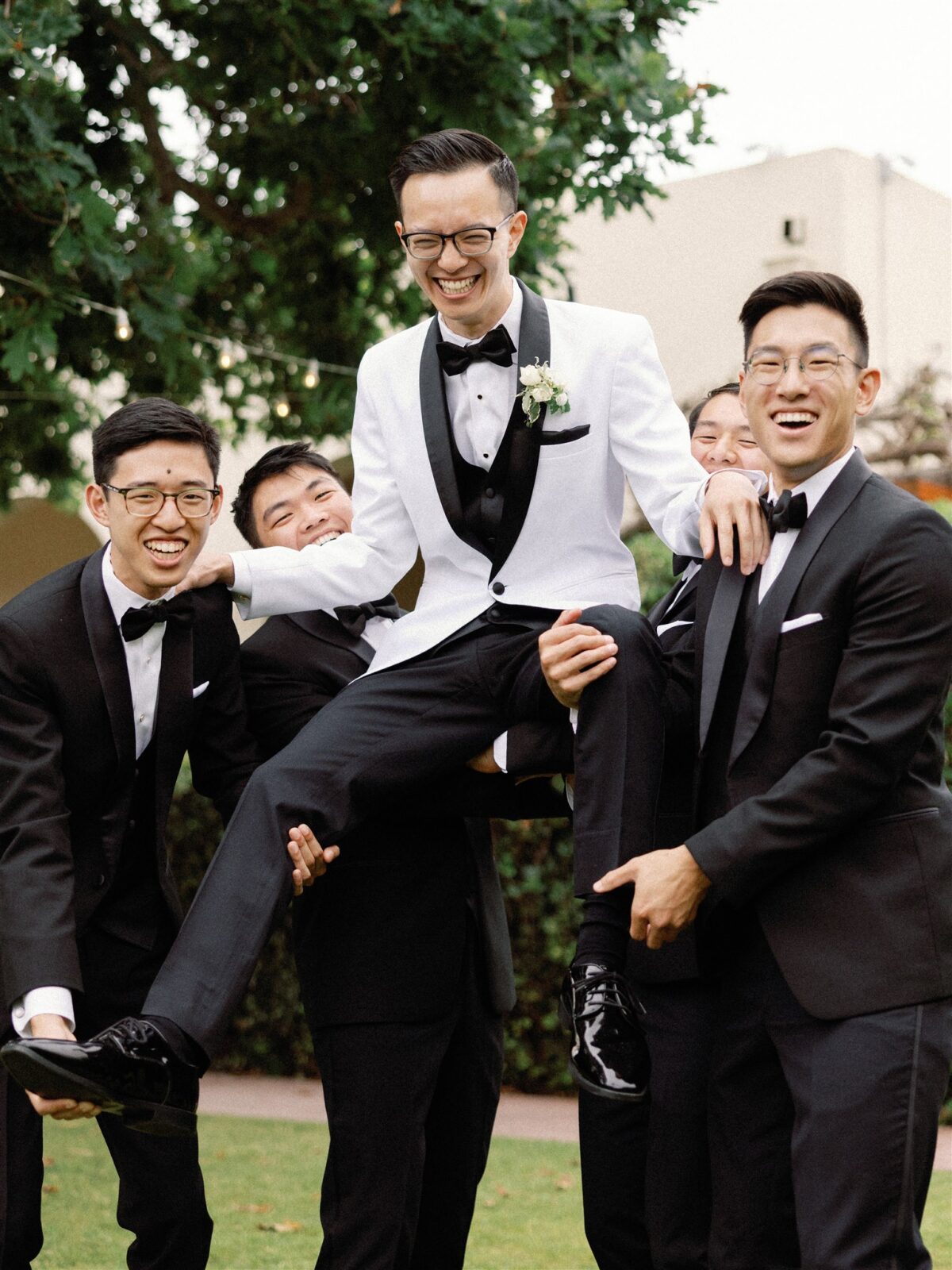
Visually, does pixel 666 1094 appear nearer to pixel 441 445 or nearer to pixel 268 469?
pixel 441 445

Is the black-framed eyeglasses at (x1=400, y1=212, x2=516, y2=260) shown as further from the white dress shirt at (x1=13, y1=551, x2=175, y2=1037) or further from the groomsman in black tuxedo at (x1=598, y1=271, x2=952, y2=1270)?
the white dress shirt at (x1=13, y1=551, x2=175, y2=1037)

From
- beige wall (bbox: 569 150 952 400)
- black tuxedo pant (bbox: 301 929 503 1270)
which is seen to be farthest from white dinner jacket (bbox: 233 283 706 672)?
beige wall (bbox: 569 150 952 400)

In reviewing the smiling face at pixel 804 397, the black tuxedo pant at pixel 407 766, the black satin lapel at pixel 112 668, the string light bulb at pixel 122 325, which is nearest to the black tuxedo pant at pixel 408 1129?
the black tuxedo pant at pixel 407 766

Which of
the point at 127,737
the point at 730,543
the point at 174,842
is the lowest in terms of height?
the point at 174,842

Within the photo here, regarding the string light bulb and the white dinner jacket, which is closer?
the white dinner jacket

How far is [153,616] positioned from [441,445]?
2.61 feet

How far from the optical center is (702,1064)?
11.6 ft

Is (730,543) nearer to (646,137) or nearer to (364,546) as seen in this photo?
(364,546)

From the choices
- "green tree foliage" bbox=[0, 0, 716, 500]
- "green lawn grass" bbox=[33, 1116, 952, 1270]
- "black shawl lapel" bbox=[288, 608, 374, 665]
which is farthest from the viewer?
"green tree foliage" bbox=[0, 0, 716, 500]

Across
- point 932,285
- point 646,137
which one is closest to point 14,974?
point 646,137

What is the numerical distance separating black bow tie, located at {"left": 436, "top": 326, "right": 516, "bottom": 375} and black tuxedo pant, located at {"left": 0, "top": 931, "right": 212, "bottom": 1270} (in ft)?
5.24

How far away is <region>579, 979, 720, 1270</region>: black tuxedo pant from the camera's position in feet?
11.6

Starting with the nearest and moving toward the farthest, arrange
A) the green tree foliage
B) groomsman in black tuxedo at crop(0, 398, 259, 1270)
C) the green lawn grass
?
1. groomsman in black tuxedo at crop(0, 398, 259, 1270)
2. the green lawn grass
3. the green tree foliage

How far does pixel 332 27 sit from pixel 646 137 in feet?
4.96
